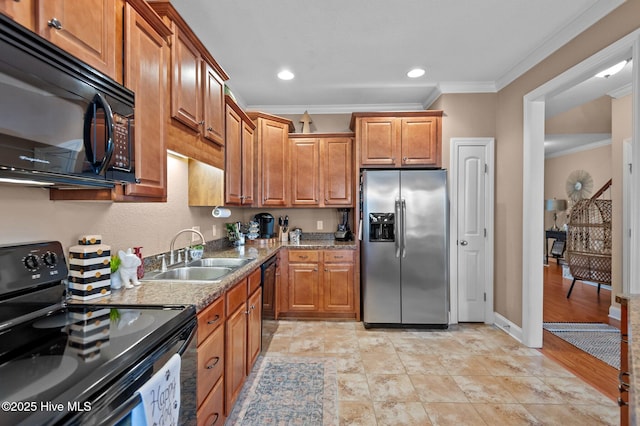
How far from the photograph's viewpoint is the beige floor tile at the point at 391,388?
82.6 inches

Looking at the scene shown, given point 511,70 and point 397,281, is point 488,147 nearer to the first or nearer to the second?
point 511,70

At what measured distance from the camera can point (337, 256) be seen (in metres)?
3.56

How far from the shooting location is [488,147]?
3443 millimetres

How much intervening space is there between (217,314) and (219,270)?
2.65ft

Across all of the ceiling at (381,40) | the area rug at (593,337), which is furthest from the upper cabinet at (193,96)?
the area rug at (593,337)

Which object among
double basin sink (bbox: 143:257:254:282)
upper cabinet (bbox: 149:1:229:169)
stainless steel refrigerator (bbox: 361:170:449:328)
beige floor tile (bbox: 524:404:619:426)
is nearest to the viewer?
upper cabinet (bbox: 149:1:229:169)

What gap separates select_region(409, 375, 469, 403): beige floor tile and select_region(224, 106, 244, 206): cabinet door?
2.18 metres

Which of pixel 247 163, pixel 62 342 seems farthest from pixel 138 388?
pixel 247 163

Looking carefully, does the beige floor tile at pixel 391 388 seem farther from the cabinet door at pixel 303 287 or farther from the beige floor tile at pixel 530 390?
the cabinet door at pixel 303 287

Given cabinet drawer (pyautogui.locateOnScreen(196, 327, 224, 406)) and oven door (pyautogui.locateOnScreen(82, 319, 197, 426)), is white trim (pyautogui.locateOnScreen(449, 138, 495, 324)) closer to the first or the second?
cabinet drawer (pyautogui.locateOnScreen(196, 327, 224, 406))

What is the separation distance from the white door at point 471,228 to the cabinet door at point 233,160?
2.44 metres

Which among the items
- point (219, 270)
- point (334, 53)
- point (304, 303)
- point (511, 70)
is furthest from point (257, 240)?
point (511, 70)

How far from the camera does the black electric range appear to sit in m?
0.66

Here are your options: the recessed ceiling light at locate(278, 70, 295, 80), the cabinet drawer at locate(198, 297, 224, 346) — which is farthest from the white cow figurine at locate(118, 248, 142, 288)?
the recessed ceiling light at locate(278, 70, 295, 80)
